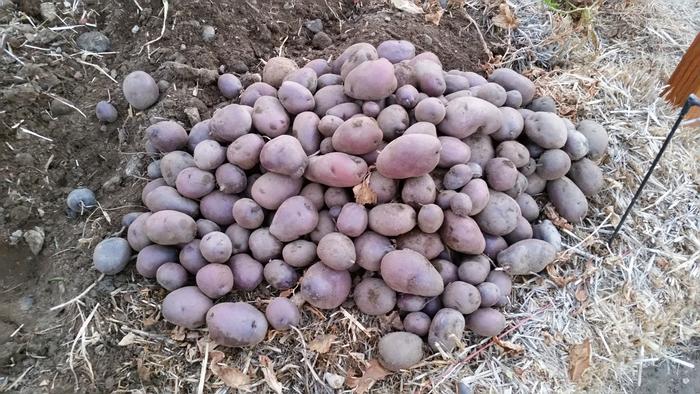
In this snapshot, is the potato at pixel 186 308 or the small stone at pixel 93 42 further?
the small stone at pixel 93 42

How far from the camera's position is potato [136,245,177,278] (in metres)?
1.92

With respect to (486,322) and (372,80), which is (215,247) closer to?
(372,80)

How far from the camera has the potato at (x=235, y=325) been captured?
5.85ft

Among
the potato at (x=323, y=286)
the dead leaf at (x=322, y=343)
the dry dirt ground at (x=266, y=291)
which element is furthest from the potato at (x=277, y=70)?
the dead leaf at (x=322, y=343)

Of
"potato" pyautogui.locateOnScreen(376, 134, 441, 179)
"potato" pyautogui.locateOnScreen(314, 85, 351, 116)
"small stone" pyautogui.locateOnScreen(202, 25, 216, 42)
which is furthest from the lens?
"small stone" pyautogui.locateOnScreen(202, 25, 216, 42)

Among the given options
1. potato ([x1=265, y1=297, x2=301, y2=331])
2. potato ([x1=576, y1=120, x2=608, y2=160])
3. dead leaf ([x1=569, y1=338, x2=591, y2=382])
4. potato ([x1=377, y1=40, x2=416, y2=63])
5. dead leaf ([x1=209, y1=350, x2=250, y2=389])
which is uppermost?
potato ([x1=377, y1=40, x2=416, y2=63])

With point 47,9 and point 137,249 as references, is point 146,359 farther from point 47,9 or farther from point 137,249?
point 47,9

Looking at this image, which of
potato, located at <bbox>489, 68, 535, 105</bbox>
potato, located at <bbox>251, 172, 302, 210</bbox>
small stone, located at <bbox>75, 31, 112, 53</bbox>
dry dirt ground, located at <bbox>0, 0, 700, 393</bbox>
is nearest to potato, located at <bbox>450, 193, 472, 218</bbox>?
dry dirt ground, located at <bbox>0, 0, 700, 393</bbox>

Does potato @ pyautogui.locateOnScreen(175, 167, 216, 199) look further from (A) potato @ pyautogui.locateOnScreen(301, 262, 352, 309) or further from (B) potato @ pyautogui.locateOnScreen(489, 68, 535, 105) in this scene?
(B) potato @ pyautogui.locateOnScreen(489, 68, 535, 105)

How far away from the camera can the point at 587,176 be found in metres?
2.17

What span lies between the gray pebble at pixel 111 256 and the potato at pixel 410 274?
0.99 metres

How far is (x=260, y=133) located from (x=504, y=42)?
143 centimetres

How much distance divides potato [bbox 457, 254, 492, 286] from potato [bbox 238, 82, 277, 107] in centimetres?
105

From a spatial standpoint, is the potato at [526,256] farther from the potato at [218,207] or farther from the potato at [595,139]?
the potato at [218,207]
